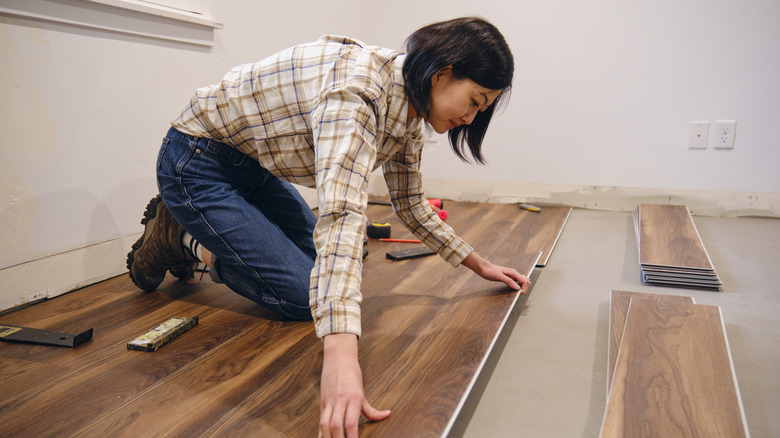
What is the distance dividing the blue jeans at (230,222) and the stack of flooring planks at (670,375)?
858mm

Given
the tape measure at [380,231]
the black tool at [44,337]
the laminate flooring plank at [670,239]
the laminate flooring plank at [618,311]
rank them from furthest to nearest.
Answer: the tape measure at [380,231] → the laminate flooring plank at [670,239] → the black tool at [44,337] → the laminate flooring plank at [618,311]

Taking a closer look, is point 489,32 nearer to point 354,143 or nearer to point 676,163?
point 354,143

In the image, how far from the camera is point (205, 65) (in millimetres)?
2395

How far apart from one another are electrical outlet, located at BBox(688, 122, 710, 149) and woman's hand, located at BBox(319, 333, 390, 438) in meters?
2.85

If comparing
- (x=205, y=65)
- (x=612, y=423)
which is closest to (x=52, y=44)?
(x=205, y=65)

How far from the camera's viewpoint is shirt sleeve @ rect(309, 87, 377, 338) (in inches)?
34.6

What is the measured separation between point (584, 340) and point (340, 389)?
89 cm

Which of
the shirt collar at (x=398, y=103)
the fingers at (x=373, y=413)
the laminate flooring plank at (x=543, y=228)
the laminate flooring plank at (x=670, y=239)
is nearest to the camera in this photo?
the fingers at (x=373, y=413)

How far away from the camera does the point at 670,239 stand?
2.31m

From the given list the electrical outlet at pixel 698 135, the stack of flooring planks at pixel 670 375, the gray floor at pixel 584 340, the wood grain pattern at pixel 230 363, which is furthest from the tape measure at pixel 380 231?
the electrical outlet at pixel 698 135

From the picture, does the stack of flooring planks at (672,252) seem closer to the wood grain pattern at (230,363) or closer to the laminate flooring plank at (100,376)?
the wood grain pattern at (230,363)

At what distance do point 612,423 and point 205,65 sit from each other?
2197 mm

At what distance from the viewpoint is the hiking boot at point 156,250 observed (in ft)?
5.62

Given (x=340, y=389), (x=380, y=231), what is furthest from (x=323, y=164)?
(x=380, y=231)
